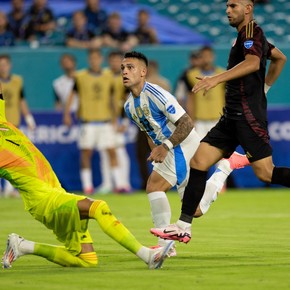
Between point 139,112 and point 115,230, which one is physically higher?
point 139,112

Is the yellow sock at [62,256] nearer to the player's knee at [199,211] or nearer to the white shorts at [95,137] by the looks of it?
the player's knee at [199,211]

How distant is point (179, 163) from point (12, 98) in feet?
30.8

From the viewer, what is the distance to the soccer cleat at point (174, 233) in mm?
9430

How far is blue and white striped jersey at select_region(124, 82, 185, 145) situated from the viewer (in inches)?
387

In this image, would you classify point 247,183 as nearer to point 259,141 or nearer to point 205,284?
point 259,141

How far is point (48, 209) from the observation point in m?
8.62

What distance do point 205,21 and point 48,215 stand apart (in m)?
17.0

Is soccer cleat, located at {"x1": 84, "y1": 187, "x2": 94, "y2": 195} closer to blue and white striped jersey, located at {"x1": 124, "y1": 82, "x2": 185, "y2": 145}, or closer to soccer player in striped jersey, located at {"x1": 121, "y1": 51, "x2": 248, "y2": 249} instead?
soccer player in striped jersey, located at {"x1": 121, "y1": 51, "x2": 248, "y2": 249}

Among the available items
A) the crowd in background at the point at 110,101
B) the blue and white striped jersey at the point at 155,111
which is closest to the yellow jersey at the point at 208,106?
the crowd in background at the point at 110,101

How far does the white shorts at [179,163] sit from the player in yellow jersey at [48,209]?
1.45 metres

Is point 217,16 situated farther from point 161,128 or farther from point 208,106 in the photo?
point 161,128

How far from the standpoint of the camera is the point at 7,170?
28.8ft

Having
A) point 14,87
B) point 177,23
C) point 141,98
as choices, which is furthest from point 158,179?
point 177,23

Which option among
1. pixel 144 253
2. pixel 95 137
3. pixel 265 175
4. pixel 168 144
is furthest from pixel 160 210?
pixel 95 137
